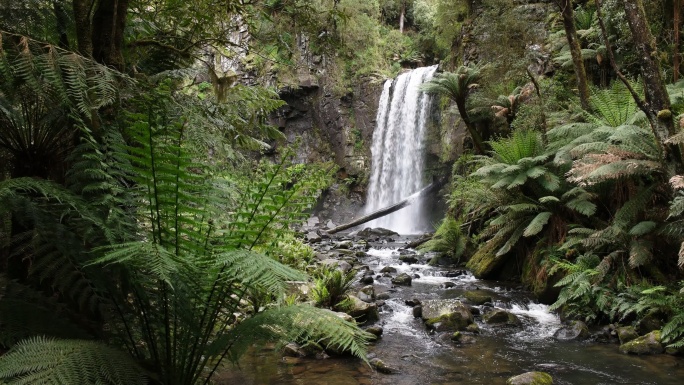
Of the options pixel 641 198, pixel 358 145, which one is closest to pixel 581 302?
pixel 641 198

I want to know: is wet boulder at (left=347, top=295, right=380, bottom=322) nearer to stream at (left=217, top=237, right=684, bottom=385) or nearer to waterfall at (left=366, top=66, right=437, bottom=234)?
stream at (left=217, top=237, right=684, bottom=385)

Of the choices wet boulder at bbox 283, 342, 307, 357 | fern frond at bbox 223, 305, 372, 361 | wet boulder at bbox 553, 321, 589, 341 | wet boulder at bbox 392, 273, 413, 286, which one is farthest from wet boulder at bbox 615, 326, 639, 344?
fern frond at bbox 223, 305, 372, 361

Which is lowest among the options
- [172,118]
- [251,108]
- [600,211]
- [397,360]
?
[397,360]

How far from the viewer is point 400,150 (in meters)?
17.5

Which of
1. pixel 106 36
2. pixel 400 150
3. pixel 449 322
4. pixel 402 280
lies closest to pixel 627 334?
pixel 449 322

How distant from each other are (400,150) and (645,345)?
13524 mm

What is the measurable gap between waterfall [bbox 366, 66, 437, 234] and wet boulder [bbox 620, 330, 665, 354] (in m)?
11.5

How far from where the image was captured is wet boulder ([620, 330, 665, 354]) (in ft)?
13.9

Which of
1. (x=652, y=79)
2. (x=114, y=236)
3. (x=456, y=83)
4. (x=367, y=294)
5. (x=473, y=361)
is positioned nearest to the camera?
(x=114, y=236)

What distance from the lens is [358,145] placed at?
1959 centimetres

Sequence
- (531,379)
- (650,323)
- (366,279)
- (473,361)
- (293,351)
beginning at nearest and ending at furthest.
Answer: (531,379)
(293,351)
(473,361)
(650,323)
(366,279)

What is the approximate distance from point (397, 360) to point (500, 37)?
792 cm

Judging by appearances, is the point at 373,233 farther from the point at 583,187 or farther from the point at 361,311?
the point at 361,311

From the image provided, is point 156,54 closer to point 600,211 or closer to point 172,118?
point 172,118
